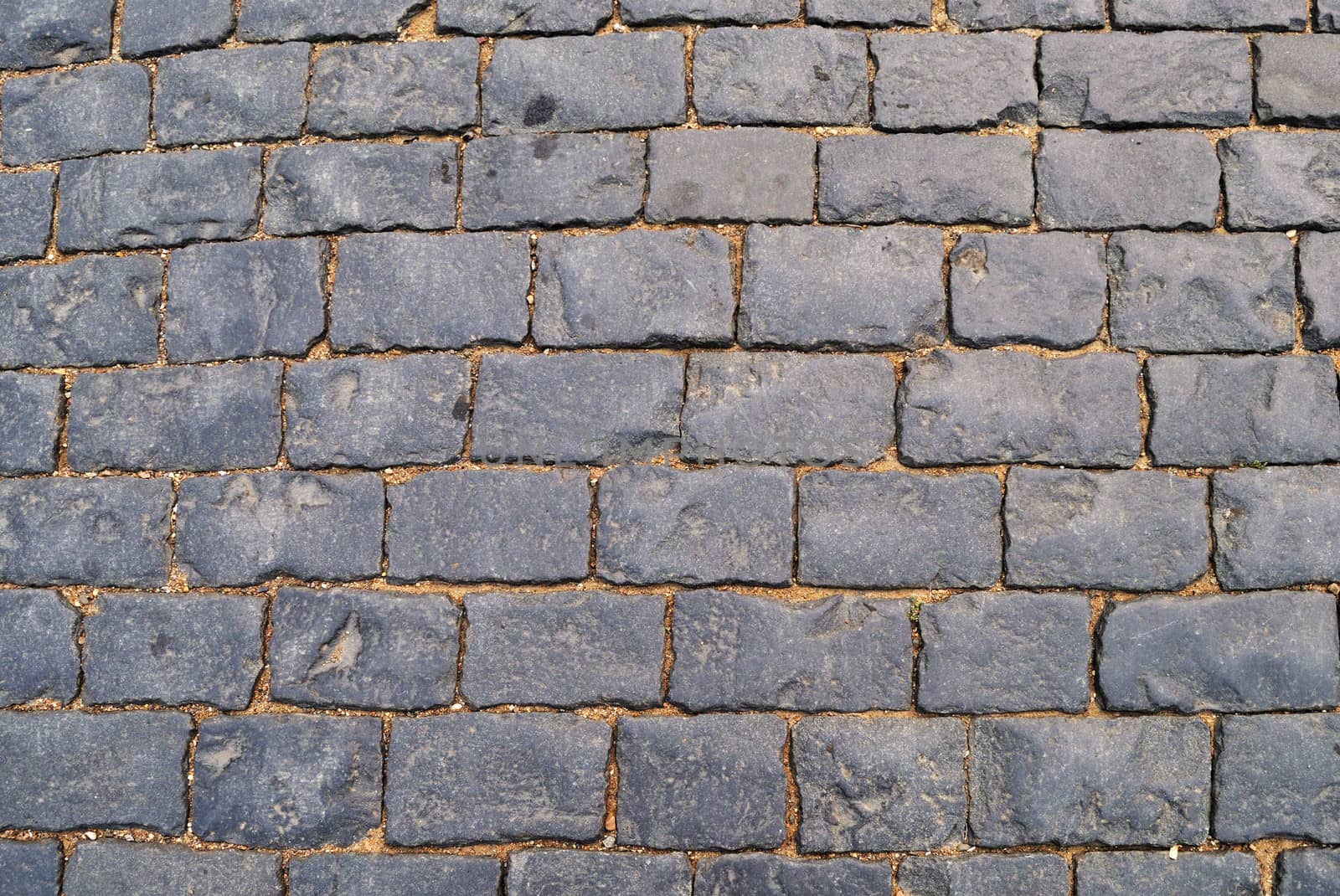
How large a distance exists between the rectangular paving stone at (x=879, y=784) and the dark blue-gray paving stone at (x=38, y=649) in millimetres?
2253

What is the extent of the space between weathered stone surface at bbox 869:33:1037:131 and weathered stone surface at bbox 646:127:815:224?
1.05 feet

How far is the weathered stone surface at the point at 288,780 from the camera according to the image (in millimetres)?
2865

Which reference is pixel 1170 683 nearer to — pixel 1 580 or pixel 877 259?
pixel 877 259

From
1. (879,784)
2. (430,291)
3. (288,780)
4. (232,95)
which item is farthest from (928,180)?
(288,780)

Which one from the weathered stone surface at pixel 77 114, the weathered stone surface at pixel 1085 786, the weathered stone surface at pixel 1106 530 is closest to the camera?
the weathered stone surface at pixel 1085 786

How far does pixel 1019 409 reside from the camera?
9.78 ft

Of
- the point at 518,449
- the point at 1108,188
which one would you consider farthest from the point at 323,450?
the point at 1108,188

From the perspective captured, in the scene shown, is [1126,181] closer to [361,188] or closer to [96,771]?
[361,188]

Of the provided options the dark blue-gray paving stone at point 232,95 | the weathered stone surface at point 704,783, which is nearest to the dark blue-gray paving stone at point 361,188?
the dark blue-gray paving stone at point 232,95

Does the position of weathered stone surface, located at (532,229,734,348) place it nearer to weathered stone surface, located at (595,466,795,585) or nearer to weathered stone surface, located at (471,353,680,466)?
weathered stone surface, located at (471,353,680,466)

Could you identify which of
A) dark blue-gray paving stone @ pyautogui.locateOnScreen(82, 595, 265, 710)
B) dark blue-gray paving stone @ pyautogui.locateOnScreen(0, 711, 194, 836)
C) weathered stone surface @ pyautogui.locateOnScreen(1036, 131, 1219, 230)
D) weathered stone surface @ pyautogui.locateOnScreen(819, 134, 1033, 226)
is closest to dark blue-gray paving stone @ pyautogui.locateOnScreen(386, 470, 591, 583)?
dark blue-gray paving stone @ pyautogui.locateOnScreen(82, 595, 265, 710)

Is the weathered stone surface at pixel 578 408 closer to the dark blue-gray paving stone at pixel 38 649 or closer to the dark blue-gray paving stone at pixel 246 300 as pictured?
the dark blue-gray paving stone at pixel 246 300

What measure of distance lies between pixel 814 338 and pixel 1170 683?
4.80ft

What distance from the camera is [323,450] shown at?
3.05 m
